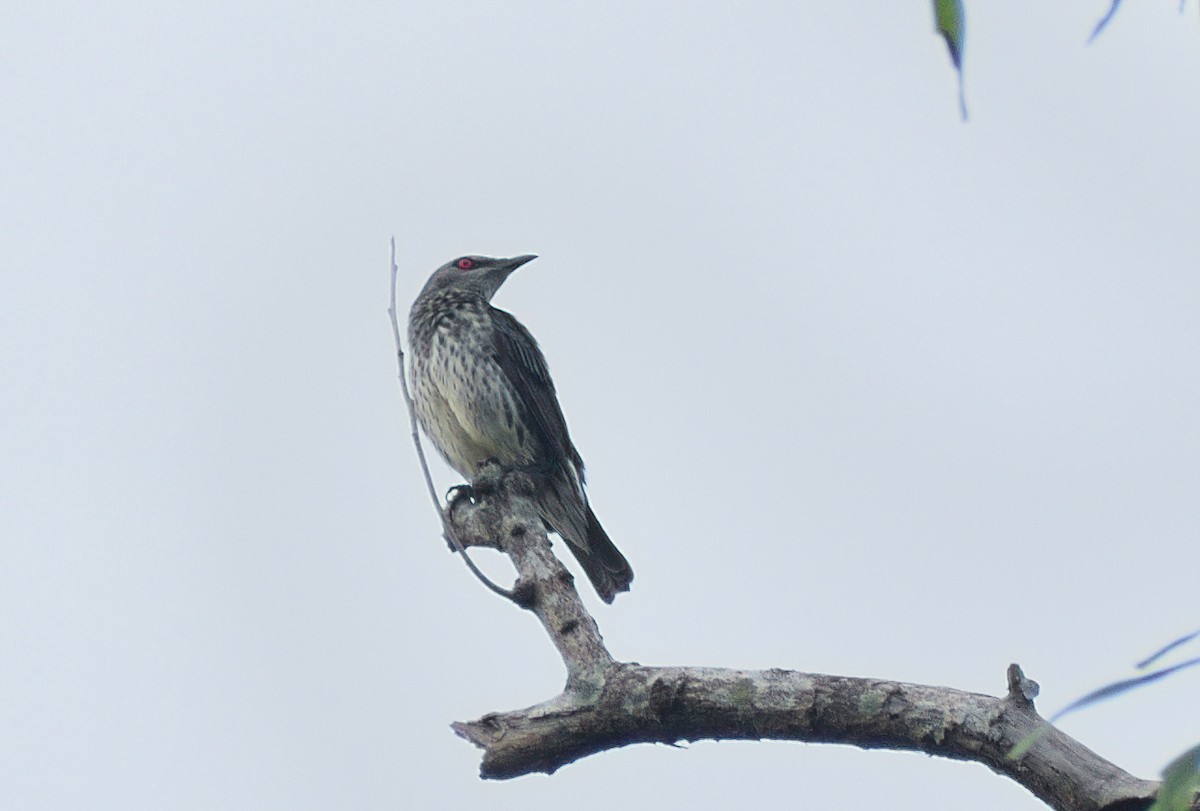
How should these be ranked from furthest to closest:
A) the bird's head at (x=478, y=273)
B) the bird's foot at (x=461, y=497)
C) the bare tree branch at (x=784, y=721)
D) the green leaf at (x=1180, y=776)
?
the bird's head at (x=478, y=273)
the bird's foot at (x=461, y=497)
the bare tree branch at (x=784, y=721)
the green leaf at (x=1180, y=776)

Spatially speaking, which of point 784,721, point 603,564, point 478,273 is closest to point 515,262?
point 478,273

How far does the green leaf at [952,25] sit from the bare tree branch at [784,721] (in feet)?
7.36

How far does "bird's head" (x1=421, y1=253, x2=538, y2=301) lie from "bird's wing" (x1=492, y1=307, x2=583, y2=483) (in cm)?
85

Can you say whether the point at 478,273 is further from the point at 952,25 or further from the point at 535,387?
the point at 952,25

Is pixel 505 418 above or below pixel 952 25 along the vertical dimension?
above

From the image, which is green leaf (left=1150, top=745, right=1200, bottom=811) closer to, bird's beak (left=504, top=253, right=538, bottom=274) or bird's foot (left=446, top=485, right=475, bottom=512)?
bird's foot (left=446, top=485, right=475, bottom=512)

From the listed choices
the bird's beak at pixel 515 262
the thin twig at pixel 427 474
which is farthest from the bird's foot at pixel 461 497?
the bird's beak at pixel 515 262

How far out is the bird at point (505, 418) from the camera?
8070 mm

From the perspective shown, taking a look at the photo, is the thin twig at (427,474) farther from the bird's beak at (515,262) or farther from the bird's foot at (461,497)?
the bird's beak at (515,262)

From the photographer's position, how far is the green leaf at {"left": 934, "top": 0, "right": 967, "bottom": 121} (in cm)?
201

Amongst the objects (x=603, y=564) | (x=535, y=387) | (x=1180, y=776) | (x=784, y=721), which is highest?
(x=535, y=387)

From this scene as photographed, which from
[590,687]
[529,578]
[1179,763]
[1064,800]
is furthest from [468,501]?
[1179,763]

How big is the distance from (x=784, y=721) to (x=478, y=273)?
6153mm

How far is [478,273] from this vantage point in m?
9.84
